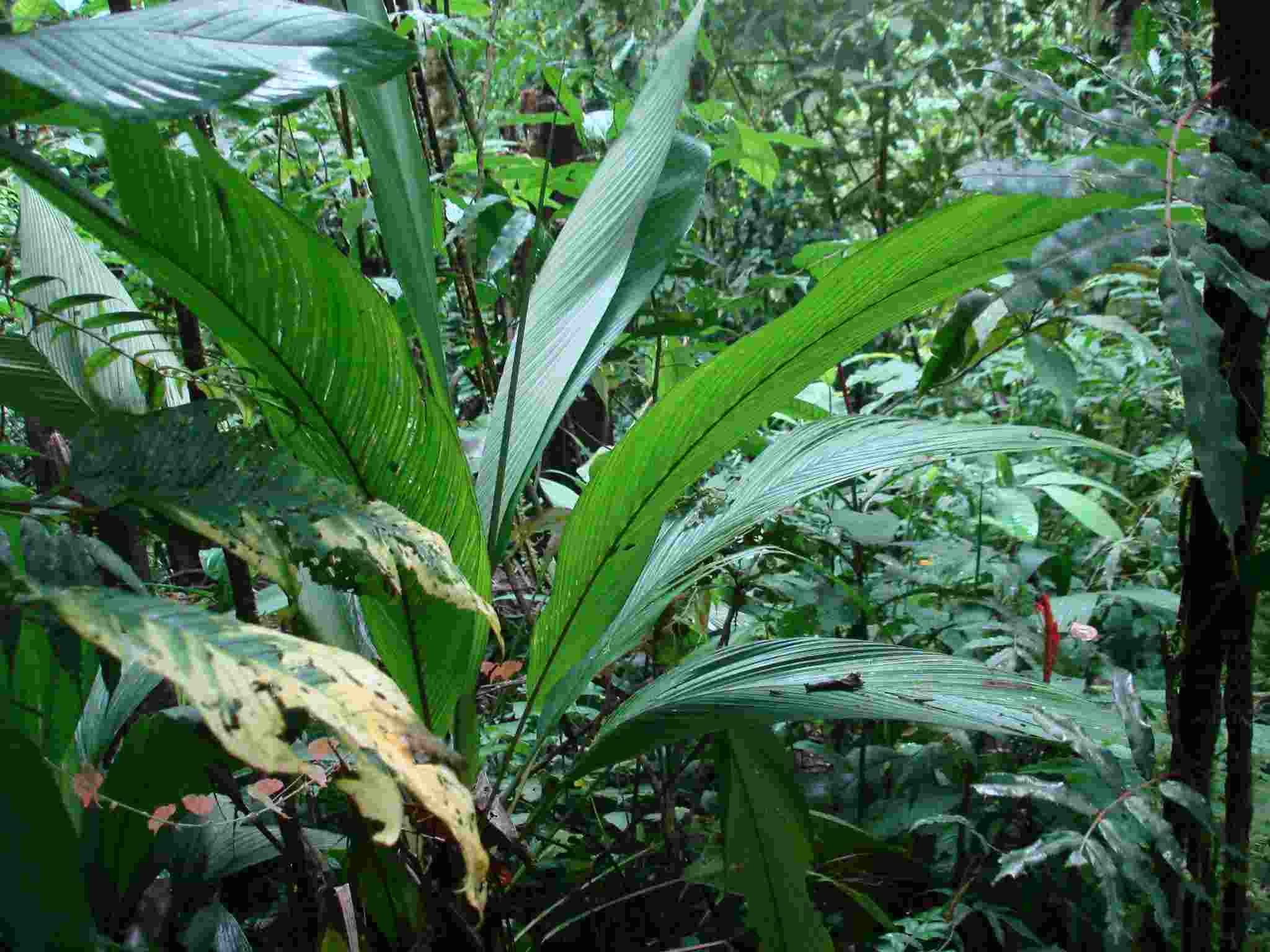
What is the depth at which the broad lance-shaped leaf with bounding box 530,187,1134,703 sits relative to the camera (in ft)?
2.75

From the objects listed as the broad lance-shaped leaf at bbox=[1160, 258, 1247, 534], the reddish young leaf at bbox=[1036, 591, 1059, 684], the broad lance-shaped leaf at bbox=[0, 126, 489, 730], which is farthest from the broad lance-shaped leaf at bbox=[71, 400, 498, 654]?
the reddish young leaf at bbox=[1036, 591, 1059, 684]

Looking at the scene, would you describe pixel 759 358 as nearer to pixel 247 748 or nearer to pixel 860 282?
pixel 860 282

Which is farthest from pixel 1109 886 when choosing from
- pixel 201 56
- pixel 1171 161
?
pixel 201 56

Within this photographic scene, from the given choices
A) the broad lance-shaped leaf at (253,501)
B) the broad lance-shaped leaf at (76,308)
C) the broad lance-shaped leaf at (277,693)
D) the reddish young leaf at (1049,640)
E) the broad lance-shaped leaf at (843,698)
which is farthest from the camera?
the broad lance-shaped leaf at (76,308)

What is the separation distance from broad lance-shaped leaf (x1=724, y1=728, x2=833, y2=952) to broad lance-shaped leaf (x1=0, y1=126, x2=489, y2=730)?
0.91 feet

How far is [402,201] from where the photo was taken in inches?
38.1

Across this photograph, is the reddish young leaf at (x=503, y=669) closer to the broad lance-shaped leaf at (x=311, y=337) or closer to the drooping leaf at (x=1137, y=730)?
the broad lance-shaped leaf at (x=311, y=337)

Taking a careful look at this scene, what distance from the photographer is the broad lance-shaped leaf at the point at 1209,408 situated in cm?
51

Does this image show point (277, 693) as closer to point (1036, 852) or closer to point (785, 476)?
point (1036, 852)

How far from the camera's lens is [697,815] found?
1.25 meters

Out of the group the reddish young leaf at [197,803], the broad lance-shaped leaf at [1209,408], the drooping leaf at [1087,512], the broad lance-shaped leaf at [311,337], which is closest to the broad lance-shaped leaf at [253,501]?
the broad lance-shaped leaf at [311,337]

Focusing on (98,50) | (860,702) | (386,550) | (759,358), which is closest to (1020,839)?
(860,702)

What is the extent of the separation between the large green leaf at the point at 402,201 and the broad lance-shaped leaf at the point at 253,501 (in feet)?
0.94

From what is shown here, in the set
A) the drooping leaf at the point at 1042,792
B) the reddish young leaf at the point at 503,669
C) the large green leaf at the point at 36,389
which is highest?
the large green leaf at the point at 36,389
